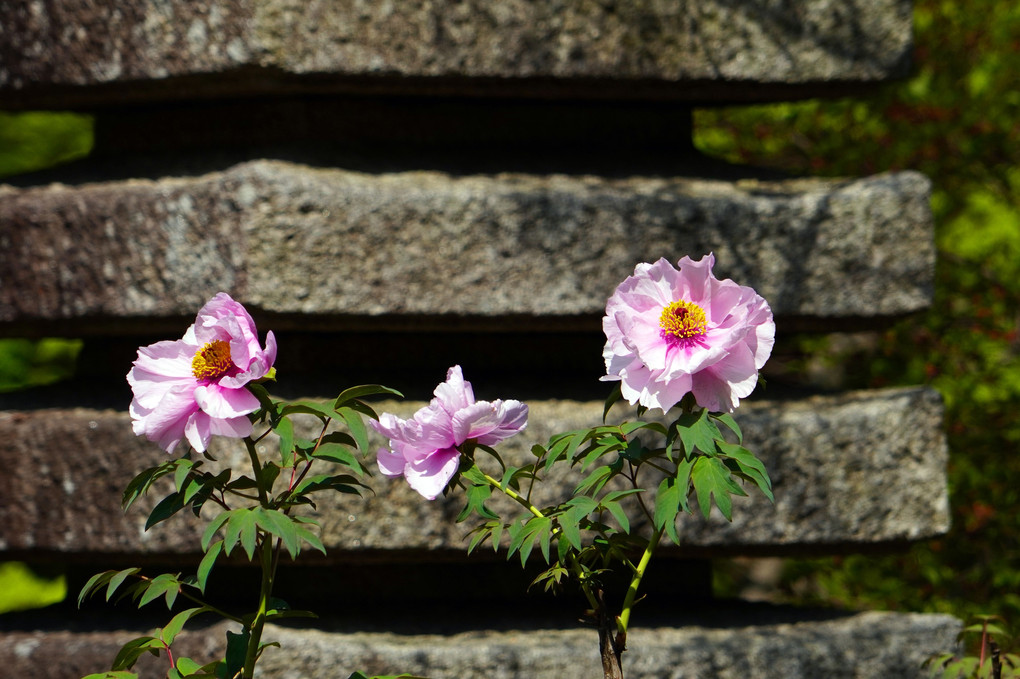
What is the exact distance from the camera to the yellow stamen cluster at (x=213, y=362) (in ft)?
4.16

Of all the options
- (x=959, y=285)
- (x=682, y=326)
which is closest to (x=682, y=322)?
(x=682, y=326)

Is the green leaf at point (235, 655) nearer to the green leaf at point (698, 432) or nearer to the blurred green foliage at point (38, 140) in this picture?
the green leaf at point (698, 432)

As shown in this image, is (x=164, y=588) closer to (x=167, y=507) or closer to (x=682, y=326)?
(x=167, y=507)

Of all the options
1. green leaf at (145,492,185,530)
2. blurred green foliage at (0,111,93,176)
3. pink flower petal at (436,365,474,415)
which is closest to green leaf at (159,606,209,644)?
green leaf at (145,492,185,530)

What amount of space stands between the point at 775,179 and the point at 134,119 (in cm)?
159

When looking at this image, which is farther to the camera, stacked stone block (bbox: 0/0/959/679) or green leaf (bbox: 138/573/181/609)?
stacked stone block (bbox: 0/0/959/679)

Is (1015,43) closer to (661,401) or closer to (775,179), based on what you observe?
(775,179)

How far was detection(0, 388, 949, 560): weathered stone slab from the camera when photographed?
6.45ft

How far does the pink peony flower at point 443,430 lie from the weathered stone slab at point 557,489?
67 cm

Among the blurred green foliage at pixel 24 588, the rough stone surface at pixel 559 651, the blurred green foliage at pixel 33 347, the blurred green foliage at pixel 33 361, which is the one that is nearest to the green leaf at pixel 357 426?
the rough stone surface at pixel 559 651

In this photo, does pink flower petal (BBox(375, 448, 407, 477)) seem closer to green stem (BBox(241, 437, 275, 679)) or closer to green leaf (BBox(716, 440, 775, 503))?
green stem (BBox(241, 437, 275, 679))

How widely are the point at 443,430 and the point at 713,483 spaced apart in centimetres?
36

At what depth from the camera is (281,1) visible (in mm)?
1965

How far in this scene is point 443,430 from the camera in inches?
50.7
